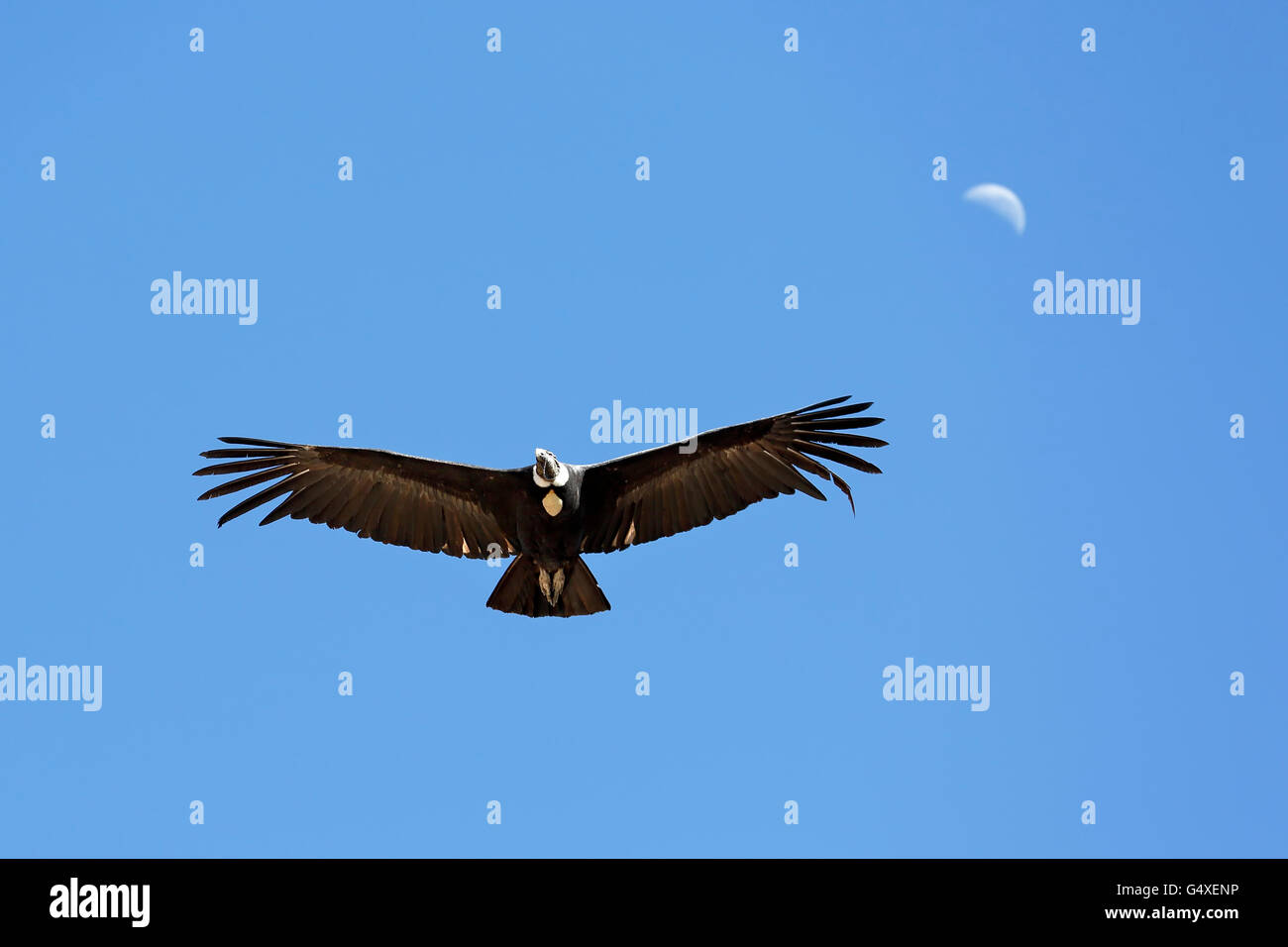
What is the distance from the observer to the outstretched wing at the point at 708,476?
18453 mm

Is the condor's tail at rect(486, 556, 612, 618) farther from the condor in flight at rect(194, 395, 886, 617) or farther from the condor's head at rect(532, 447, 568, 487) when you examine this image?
the condor's head at rect(532, 447, 568, 487)

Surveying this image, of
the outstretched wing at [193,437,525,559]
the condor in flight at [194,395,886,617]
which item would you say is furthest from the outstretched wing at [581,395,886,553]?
the outstretched wing at [193,437,525,559]

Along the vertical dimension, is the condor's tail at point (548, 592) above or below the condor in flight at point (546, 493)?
below

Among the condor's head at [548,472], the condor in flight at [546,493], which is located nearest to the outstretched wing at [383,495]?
the condor in flight at [546,493]

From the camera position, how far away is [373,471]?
1934 cm

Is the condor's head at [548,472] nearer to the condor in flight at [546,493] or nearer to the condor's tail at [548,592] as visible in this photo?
the condor in flight at [546,493]

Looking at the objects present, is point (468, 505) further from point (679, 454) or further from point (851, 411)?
point (851, 411)

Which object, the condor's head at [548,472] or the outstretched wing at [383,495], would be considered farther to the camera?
the outstretched wing at [383,495]

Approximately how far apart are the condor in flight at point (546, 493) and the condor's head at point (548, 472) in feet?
0.07

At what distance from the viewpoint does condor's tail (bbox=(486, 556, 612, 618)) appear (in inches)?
740

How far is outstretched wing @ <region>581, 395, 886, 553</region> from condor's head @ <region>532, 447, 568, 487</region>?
2.26ft
